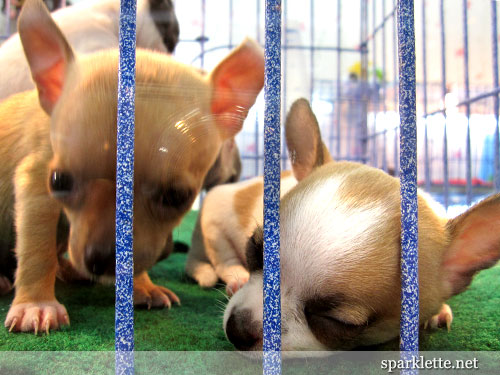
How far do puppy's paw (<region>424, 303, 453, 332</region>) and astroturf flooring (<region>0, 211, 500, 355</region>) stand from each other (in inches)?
0.9

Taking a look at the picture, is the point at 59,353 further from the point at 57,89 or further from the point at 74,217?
the point at 57,89

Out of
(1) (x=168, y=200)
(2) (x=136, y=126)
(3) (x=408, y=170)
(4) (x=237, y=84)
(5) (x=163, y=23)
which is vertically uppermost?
(5) (x=163, y=23)

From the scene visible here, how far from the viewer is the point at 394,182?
1.50 meters

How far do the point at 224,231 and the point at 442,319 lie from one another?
3.55 ft

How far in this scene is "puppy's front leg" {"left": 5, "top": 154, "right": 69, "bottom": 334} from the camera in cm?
148

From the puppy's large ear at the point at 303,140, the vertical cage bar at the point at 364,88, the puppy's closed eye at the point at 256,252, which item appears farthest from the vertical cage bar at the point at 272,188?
the vertical cage bar at the point at 364,88

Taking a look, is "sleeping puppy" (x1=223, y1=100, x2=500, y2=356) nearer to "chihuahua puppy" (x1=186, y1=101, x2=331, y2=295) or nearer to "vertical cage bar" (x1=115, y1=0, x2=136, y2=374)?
"vertical cage bar" (x1=115, y1=0, x2=136, y2=374)

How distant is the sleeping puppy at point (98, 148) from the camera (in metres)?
1.24

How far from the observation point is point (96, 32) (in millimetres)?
1654

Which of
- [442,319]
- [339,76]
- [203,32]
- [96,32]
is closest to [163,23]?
[203,32]

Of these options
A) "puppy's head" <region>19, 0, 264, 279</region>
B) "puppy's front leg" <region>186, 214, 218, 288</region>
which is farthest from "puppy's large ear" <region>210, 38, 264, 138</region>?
"puppy's front leg" <region>186, 214, 218, 288</region>

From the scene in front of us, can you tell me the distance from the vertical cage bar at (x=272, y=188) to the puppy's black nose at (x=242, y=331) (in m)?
0.24

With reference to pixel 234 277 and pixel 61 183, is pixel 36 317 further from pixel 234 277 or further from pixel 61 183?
pixel 234 277

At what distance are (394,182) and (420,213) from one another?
5.0 inches
